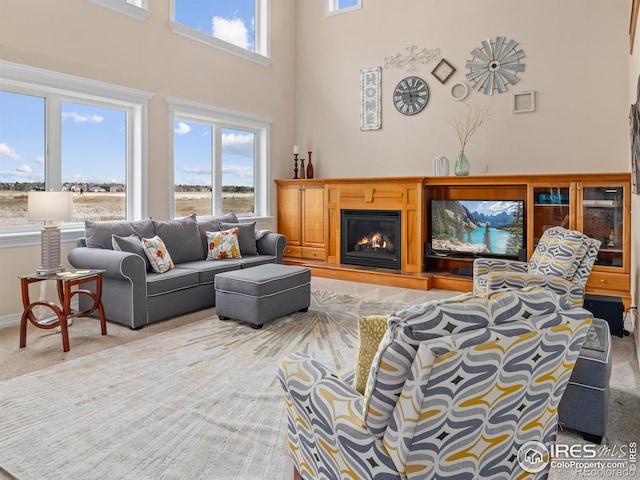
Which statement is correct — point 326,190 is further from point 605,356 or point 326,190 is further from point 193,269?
point 605,356

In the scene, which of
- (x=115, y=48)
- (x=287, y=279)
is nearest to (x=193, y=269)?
(x=287, y=279)

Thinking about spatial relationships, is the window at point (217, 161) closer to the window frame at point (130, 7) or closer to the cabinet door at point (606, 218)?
the window frame at point (130, 7)

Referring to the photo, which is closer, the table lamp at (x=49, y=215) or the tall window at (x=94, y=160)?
the table lamp at (x=49, y=215)

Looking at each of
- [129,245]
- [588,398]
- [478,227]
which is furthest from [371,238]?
[588,398]

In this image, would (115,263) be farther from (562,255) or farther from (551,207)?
(551,207)

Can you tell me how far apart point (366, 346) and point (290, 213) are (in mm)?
5638

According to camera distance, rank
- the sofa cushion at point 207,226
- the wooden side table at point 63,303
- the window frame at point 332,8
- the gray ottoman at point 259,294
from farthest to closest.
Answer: the window frame at point 332,8 < the sofa cushion at point 207,226 < the gray ottoman at point 259,294 < the wooden side table at point 63,303

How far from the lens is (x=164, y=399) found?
8.29 ft

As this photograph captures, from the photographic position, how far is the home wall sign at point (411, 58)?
607 cm

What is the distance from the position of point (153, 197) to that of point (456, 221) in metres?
3.70

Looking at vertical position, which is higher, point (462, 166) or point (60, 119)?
point (60, 119)

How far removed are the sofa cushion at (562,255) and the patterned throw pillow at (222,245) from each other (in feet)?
10.0

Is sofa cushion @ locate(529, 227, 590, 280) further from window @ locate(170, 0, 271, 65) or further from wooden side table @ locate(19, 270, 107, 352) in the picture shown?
window @ locate(170, 0, 271, 65)

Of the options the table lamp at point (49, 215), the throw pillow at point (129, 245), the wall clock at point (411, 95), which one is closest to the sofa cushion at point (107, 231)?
the throw pillow at point (129, 245)
